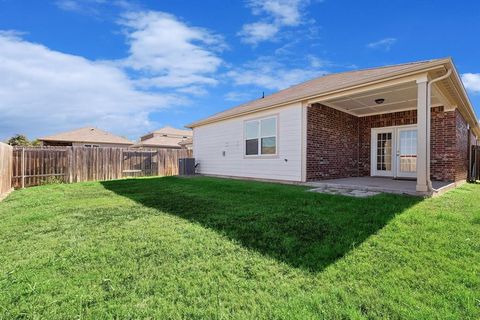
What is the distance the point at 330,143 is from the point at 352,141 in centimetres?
212

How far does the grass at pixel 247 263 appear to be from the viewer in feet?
6.27

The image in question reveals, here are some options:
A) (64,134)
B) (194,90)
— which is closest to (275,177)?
(194,90)

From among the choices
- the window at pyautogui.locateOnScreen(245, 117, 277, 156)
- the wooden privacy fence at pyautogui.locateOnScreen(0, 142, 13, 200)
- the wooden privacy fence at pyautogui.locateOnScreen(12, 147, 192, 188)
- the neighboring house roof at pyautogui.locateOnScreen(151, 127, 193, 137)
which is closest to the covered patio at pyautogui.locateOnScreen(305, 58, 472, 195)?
the window at pyautogui.locateOnScreen(245, 117, 277, 156)

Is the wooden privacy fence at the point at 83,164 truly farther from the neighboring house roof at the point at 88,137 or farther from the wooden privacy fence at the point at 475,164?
the wooden privacy fence at the point at 475,164

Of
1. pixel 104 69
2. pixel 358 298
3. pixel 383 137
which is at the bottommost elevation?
pixel 358 298

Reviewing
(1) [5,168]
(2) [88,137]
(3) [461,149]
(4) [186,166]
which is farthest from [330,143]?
(2) [88,137]

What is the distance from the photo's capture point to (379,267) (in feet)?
8.29

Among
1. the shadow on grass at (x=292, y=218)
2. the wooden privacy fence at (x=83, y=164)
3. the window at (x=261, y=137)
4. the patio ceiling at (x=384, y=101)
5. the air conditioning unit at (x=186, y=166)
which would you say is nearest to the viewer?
the shadow on grass at (x=292, y=218)

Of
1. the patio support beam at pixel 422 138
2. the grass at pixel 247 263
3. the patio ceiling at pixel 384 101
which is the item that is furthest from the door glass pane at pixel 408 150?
the grass at pixel 247 263

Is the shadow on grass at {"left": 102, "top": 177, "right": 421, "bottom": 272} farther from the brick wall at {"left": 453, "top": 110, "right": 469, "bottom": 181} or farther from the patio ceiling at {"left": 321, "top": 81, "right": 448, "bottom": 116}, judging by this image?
the brick wall at {"left": 453, "top": 110, "right": 469, "bottom": 181}

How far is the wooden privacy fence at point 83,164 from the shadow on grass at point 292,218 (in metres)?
7.21

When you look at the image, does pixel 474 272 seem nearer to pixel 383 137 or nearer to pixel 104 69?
pixel 383 137

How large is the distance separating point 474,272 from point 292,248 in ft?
5.75

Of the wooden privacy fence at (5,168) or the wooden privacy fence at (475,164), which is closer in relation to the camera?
the wooden privacy fence at (5,168)
